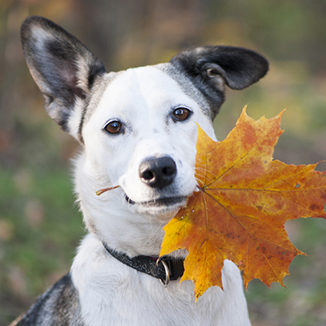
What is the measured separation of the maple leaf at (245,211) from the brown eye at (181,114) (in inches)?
21.0

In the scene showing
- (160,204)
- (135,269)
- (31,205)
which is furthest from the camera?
(31,205)

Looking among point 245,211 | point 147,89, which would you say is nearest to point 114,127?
point 147,89

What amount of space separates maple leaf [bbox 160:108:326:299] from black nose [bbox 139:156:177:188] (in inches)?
6.1

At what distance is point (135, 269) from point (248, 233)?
786mm

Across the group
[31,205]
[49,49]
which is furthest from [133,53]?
[49,49]

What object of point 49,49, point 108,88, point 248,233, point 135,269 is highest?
point 49,49

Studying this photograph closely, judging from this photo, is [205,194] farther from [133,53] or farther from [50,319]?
[133,53]

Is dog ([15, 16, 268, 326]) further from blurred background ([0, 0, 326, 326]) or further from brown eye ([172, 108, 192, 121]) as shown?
blurred background ([0, 0, 326, 326])

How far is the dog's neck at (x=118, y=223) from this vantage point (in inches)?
106

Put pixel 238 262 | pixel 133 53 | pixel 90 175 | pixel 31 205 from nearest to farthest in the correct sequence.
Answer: pixel 238 262
pixel 90 175
pixel 31 205
pixel 133 53

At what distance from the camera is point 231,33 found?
19.0 meters

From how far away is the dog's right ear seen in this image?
301 centimetres

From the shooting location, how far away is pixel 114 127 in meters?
2.75

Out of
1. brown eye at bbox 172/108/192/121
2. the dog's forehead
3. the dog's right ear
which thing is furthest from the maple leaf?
the dog's right ear
